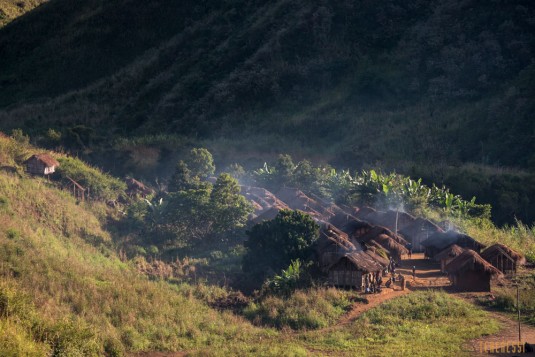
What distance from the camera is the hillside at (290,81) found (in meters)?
60.1

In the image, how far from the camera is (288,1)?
266ft

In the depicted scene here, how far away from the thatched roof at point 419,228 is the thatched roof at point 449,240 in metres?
0.70

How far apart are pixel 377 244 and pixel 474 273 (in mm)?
5434

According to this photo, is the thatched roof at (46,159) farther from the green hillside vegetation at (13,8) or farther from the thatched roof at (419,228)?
the green hillside vegetation at (13,8)

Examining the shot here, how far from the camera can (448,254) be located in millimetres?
36594

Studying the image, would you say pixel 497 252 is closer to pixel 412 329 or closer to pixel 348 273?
pixel 348 273

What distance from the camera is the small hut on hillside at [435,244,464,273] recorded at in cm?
3638

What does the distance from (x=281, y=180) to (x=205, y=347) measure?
24.2 m

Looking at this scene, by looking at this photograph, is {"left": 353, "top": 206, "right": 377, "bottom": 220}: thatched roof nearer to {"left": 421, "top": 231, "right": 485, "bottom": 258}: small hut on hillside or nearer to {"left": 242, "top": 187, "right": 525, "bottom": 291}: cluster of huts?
{"left": 242, "top": 187, "right": 525, "bottom": 291}: cluster of huts

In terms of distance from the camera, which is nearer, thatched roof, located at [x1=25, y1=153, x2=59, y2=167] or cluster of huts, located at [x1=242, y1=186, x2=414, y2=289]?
cluster of huts, located at [x1=242, y1=186, x2=414, y2=289]

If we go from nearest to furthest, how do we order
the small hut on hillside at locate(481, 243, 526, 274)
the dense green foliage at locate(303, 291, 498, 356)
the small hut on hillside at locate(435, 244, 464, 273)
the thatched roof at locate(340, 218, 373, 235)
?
the dense green foliage at locate(303, 291, 498, 356) < the small hut on hillside at locate(481, 243, 526, 274) < the small hut on hillside at locate(435, 244, 464, 273) < the thatched roof at locate(340, 218, 373, 235)

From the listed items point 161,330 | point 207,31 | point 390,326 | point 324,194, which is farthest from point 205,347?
point 207,31

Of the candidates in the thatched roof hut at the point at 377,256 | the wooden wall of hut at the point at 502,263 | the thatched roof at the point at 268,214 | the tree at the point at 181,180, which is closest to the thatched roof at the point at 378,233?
the thatched roof hut at the point at 377,256

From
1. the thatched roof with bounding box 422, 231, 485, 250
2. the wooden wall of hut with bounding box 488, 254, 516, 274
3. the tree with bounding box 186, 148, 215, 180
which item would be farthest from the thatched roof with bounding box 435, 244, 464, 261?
the tree with bounding box 186, 148, 215, 180
